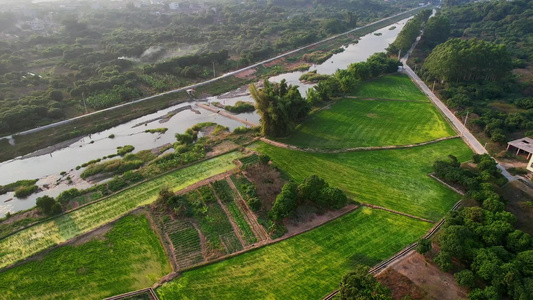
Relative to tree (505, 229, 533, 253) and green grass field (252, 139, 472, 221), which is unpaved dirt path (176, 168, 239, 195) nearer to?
green grass field (252, 139, 472, 221)

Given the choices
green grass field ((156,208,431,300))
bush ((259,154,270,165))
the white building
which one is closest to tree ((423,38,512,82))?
green grass field ((156,208,431,300))

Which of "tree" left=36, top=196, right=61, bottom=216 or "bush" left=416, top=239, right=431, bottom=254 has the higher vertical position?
"tree" left=36, top=196, right=61, bottom=216

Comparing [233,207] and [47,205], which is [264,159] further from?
[47,205]

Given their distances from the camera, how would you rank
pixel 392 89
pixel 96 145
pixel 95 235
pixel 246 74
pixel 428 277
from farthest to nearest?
pixel 246 74
pixel 392 89
pixel 96 145
pixel 95 235
pixel 428 277

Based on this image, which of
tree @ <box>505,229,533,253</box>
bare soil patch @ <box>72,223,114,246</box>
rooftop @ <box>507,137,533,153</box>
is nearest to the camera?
tree @ <box>505,229,533,253</box>

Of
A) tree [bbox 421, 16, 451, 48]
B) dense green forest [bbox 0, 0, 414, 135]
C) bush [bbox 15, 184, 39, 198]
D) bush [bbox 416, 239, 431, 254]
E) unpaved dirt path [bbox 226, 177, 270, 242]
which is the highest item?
dense green forest [bbox 0, 0, 414, 135]

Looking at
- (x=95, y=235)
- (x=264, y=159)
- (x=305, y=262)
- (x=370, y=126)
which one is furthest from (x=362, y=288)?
(x=370, y=126)

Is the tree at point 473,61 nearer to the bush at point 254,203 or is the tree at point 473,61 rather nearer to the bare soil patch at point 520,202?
the bare soil patch at point 520,202
